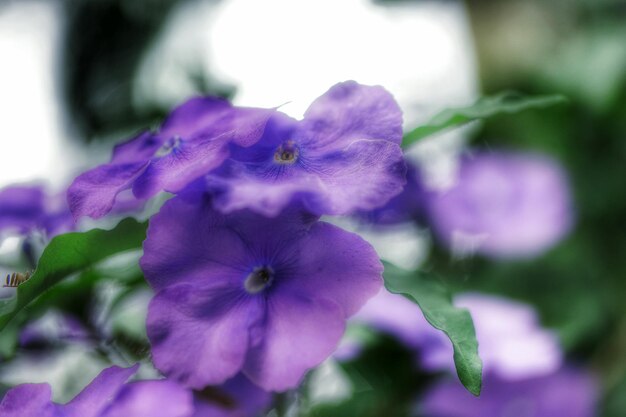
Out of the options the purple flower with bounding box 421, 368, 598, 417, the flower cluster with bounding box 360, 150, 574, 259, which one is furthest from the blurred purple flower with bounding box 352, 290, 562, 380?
the flower cluster with bounding box 360, 150, 574, 259

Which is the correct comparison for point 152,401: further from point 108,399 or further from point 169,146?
point 169,146

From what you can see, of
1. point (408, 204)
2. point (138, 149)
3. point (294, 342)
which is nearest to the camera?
point (294, 342)

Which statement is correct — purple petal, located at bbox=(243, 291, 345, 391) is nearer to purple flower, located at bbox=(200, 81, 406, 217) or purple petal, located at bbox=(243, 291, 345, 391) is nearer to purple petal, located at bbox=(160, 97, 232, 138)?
purple flower, located at bbox=(200, 81, 406, 217)

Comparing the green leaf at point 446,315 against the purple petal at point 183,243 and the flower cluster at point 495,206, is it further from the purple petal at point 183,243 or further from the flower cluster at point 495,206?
the flower cluster at point 495,206

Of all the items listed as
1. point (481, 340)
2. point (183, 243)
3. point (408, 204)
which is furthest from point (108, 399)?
point (408, 204)

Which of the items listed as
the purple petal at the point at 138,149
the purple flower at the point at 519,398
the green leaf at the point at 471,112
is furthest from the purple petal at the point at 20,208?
the purple flower at the point at 519,398

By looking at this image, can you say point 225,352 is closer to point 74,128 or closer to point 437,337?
point 437,337

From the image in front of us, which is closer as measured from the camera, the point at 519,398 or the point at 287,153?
the point at 287,153

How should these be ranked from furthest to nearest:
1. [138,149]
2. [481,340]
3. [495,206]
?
[495,206], [481,340], [138,149]
